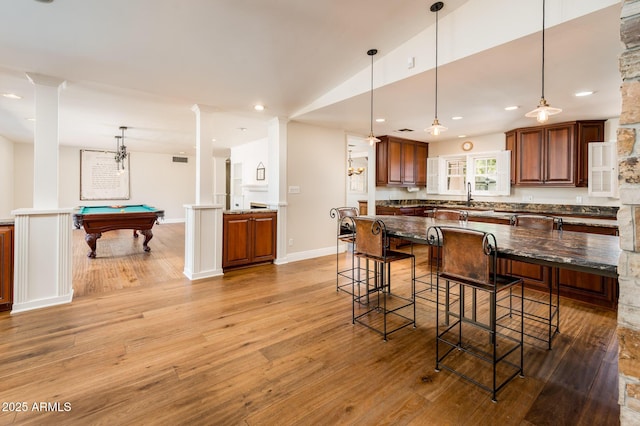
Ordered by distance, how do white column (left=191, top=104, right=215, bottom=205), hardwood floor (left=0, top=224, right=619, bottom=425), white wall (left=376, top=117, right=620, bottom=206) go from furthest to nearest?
white wall (left=376, top=117, right=620, bottom=206), white column (left=191, top=104, right=215, bottom=205), hardwood floor (left=0, top=224, right=619, bottom=425)

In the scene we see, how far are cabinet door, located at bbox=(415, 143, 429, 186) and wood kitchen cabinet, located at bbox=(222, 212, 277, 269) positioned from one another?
3.93 meters

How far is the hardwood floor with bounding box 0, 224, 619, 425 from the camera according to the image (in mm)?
1672

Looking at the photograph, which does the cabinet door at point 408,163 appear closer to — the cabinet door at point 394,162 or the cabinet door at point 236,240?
the cabinet door at point 394,162

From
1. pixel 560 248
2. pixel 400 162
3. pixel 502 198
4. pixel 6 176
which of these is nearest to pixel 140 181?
pixel 6 176

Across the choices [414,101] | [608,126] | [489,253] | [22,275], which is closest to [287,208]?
[414,101]

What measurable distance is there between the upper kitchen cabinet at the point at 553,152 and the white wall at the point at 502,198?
0.30m

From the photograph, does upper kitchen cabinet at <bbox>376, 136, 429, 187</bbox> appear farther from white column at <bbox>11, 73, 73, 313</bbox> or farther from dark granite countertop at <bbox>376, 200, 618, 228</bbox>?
white column at <bbox>11, 73, 73, 313</bbox>

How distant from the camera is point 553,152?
5125 mm

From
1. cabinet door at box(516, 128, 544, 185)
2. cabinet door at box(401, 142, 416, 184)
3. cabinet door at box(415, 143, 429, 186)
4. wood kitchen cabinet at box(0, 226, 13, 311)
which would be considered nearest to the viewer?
wood kitchen cabinet at box(0, 226, 13, 311)

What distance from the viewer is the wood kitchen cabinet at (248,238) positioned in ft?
14.9

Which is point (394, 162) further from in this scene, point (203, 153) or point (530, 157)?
point (203, 153)

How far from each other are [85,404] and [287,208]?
145 inches

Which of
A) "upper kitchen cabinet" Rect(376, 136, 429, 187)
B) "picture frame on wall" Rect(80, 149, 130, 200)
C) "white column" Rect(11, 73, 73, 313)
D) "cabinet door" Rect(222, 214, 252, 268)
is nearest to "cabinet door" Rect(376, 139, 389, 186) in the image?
"upper kitchen cabinet" Rect(376, 136, 429, 187)

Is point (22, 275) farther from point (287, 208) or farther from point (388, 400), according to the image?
point (388, 400)
